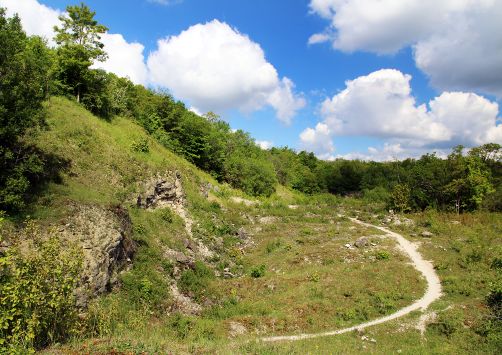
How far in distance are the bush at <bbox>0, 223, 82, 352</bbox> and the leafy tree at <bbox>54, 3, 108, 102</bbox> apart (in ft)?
107

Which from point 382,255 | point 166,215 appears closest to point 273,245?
point 382,255

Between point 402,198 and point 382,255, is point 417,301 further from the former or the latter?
point 402,198

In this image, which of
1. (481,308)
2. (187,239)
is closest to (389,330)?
(481,308)

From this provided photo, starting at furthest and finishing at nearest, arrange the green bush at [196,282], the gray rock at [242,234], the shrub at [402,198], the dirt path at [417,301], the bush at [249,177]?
the bush at [249,177] < the shrub at [402,198] < the gray rock at [242,234] < the green bush at [196,282] < the dirt path at [417,301]

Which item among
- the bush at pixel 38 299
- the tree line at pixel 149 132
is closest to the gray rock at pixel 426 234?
the tree line at pixel 149 132

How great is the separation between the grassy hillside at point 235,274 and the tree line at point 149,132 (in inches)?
97.7

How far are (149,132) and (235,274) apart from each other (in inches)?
1132

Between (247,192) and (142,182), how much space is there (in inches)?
1423

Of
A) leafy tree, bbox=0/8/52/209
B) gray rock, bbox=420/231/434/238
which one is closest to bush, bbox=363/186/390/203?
Result: gray rock, bbox=420/231/434/238

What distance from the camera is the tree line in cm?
1800

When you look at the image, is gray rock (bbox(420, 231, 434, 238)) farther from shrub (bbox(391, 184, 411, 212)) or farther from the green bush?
the green bush

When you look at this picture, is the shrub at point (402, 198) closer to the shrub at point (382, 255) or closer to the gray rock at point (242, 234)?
the shrub at point (382, 255)

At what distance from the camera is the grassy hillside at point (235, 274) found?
55.4 feet

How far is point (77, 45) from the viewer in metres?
35.8
